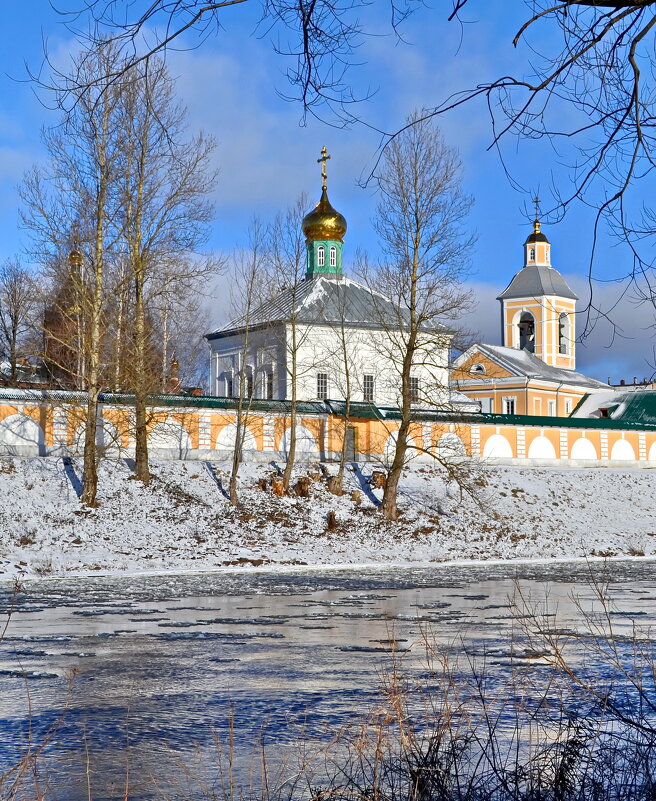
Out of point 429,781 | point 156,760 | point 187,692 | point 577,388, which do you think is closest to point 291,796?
point 429,781

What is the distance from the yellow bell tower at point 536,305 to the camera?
7569cm

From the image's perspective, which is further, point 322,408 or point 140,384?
point 322,408

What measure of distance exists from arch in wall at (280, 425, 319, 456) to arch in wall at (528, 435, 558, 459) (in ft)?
34.7

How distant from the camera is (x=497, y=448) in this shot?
4350 centimetres

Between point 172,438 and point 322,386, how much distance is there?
38.3ft

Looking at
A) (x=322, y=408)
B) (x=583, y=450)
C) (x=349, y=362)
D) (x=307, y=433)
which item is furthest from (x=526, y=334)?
(x=307, y=433)

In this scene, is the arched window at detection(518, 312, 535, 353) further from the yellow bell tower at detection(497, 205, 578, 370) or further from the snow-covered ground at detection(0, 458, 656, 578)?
the snow-covered ground at detection(0, 458, 656, 578)

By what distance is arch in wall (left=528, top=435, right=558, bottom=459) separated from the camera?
146 ft

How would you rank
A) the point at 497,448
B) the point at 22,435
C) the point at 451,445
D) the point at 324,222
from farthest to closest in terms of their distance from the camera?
the point at 324,222 < the point at 497,448 < the point at 451,445 < the point at 22,435

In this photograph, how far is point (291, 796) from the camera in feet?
16.3

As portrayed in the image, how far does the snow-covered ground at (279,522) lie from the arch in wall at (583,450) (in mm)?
5304

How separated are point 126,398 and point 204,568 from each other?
440 inches

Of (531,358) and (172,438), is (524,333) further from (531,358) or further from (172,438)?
(172,438)

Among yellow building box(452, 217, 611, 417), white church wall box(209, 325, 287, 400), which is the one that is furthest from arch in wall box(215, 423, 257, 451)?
yellow building box(452, 217, 611, 417)
